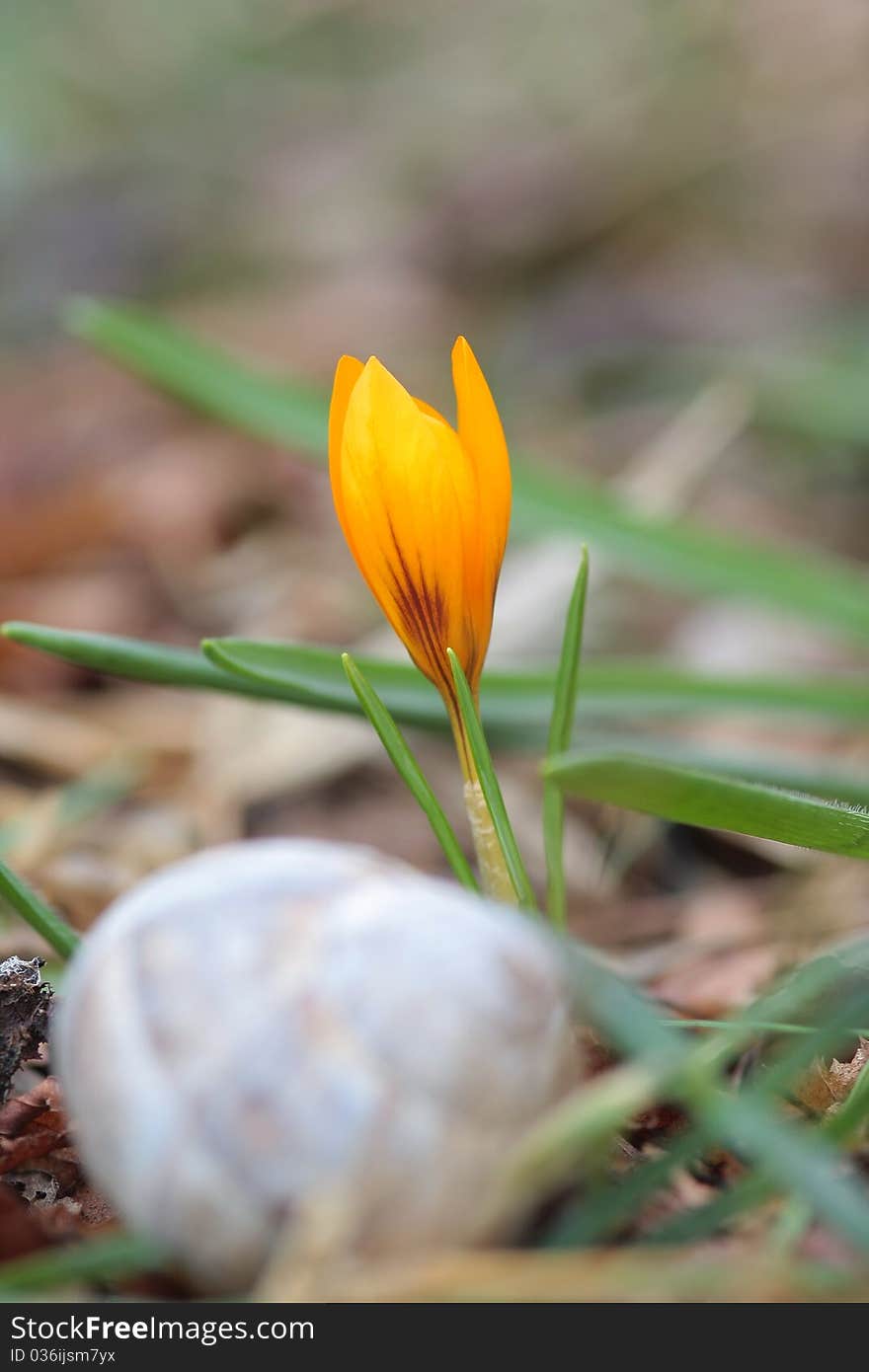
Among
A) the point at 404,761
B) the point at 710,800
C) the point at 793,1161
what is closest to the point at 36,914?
the point at 404,761

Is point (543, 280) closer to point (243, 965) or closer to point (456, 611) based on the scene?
point (456, 611)

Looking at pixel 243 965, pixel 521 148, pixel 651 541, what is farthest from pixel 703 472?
pixel 243 965

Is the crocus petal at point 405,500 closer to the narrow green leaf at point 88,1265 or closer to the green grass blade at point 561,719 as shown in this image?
the green grass blade at point 561,719

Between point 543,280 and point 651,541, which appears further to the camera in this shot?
point 543,280

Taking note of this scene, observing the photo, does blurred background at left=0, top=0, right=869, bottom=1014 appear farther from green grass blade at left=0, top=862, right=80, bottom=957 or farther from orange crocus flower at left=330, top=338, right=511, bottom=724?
green grass blade at left=0, top=862, right=80, bottom=957

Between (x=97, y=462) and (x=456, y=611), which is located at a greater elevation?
(x=456, y=611)

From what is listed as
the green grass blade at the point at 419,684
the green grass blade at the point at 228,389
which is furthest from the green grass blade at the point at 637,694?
the green grass blade at the point at 228,389
